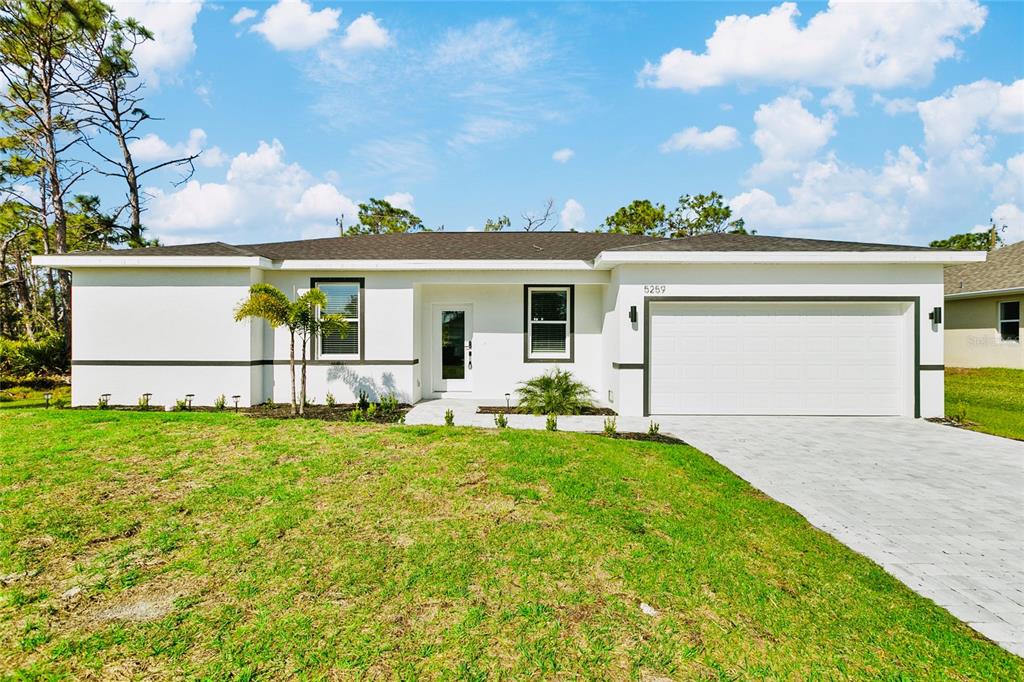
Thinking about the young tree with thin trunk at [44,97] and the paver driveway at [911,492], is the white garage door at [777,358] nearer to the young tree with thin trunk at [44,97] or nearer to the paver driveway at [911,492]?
the paver driveway at [911,492]

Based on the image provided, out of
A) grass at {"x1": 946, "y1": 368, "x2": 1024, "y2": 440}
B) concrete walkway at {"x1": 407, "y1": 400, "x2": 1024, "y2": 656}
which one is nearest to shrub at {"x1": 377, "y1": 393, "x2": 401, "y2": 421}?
concrete walkway at {"x1": 407, "y1": 400, "x2": 1024, "y2": 656}

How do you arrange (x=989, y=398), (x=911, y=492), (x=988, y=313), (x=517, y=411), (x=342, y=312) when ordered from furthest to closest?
1. (x=988, y=313)
2. (x=989, y=398)
3. (x=342, y=312)
4. (x=517, y=411)
5. (x=911, y=492)

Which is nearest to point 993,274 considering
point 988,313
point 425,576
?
point 988,313

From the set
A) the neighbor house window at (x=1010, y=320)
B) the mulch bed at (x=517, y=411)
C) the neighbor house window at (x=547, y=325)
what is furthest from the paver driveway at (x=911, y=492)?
the neighbor house window at (x=1010, y=320)

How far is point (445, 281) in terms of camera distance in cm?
1052

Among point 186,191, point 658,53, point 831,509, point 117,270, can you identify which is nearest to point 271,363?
point 117,270

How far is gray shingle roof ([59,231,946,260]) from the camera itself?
974cm

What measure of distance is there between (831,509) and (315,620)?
15.4 ft

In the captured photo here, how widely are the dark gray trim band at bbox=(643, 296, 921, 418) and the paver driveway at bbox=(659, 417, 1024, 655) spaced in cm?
74

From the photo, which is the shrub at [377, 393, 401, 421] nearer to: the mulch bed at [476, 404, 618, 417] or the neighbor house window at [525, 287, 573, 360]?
the mulch bed at [476, 404, 618, 417]

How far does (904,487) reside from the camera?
5328mm

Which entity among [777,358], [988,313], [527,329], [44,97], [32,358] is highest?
[44,97]

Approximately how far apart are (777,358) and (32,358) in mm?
18968

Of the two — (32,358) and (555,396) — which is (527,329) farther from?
(32,358)
